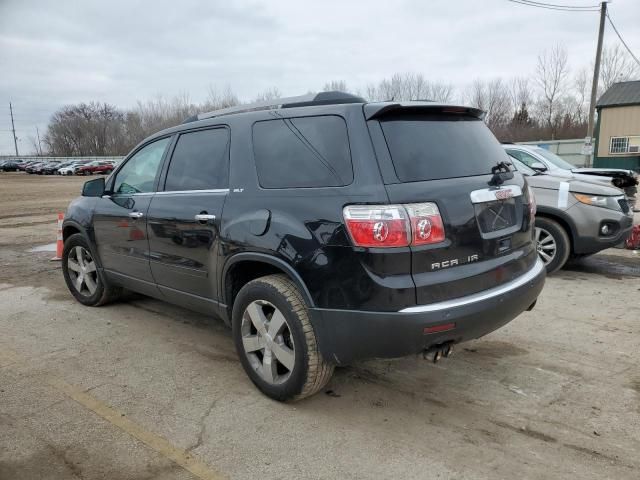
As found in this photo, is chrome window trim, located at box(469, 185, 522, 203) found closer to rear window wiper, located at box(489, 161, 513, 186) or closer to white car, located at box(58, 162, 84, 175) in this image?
rear window wiper, located at box(489, 161, 513, 186)

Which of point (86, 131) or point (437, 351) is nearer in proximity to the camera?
point (437, 351)

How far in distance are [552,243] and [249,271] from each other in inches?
180

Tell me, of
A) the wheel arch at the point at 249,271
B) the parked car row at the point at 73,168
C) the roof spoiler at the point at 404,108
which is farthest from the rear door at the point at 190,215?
the parked car row at the point at 73,168

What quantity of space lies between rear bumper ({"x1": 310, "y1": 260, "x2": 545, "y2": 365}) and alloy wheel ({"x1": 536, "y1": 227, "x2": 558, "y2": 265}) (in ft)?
12.5

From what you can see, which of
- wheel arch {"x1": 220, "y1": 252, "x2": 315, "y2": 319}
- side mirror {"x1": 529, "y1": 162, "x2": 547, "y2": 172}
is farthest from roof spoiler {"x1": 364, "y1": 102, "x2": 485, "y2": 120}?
side mirror {"x1": 529, "y1": 162, "x2": 547, "y2": 172}

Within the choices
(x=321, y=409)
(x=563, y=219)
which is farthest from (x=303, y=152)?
(x=563, y=219)

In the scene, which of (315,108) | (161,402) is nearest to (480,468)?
(161,402)

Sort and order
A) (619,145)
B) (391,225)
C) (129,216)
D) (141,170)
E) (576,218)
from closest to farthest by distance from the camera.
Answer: (391,225) < (129,216) < (141,170) < (576,218) < (619,145)

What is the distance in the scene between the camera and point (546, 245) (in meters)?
6.52

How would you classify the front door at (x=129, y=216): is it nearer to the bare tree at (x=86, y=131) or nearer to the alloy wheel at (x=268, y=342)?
the alloy wheel at (x=268, y=342)

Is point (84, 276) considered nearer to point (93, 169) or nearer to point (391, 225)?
point (391, 225)

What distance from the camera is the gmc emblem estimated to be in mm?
3154

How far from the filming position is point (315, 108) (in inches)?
126

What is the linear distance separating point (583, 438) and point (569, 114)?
5357cm
